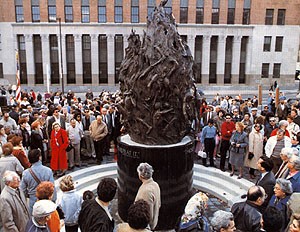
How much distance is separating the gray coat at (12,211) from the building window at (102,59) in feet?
116

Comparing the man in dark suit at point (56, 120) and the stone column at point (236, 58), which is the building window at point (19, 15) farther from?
the man in dark suit at point (56, 120)

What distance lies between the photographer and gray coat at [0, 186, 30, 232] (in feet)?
16.3

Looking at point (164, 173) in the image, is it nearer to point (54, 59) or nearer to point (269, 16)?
point (54, 59)

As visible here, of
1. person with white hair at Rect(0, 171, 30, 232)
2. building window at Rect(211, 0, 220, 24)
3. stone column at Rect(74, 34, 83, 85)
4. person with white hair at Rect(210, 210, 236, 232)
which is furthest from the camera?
building window at Rect(211, 0, 220, 24)

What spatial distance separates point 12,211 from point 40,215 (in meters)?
1.61

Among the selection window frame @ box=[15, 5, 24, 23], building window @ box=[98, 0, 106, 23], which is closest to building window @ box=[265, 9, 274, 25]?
building window @ box=[98, 0, 106, 23]

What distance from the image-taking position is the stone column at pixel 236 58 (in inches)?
1554

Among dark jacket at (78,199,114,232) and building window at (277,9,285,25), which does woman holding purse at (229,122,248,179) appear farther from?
building window at (277,9,285,25)

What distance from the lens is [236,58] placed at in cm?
3981

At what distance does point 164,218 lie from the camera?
23.4 ft

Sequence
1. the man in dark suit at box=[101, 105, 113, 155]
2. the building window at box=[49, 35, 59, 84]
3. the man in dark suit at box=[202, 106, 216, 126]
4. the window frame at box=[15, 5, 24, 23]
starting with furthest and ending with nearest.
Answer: the building window at box=[49, 35, 59, 84] → the window frame at box=[15, 5, 24, 23] → the man in dark suit at box=[202, 106, 216, 126] → the man in dark suit at box=[101, 105, 113, 155]

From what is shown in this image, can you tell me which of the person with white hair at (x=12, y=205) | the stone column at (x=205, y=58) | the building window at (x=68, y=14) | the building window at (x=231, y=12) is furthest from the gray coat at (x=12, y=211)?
the building window at (x=231, y=12)

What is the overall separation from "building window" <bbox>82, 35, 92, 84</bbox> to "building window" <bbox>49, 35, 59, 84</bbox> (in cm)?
334

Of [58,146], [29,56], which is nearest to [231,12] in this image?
[29,56]
